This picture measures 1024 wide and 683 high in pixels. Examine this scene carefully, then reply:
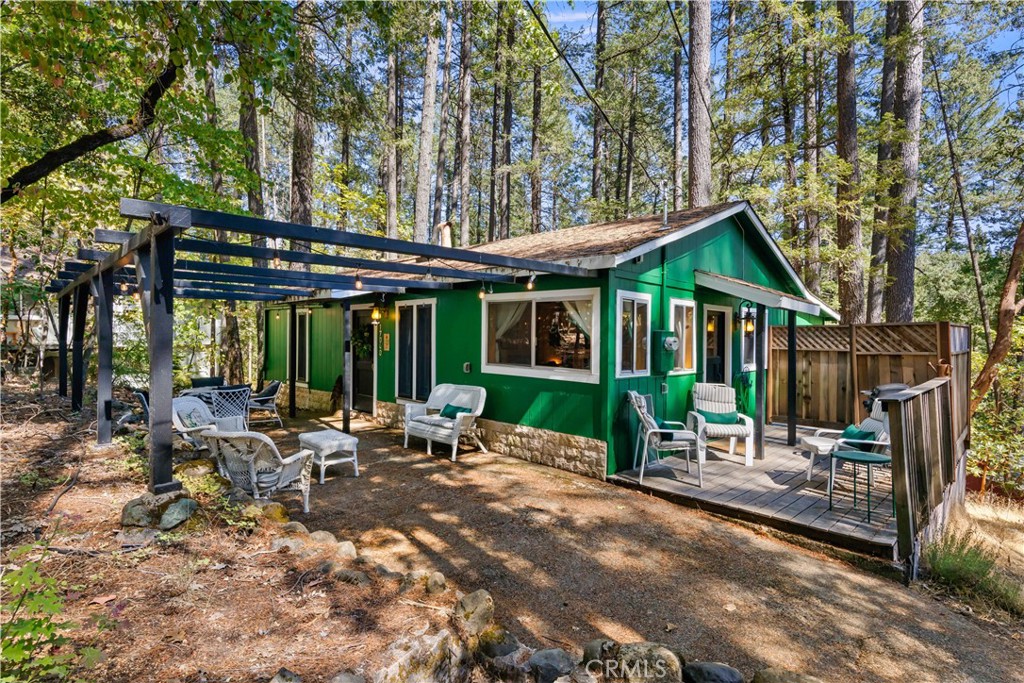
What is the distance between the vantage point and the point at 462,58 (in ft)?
44.3

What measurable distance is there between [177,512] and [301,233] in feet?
6.89

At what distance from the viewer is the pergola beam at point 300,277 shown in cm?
530

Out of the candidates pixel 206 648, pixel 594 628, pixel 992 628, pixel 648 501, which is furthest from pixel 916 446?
pixel 206 648

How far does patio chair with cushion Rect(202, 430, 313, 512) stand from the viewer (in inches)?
168

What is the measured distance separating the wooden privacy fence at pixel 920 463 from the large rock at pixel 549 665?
9.55ft

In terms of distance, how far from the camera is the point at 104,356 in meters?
5.57

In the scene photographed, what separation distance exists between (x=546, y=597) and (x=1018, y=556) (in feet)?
16.9

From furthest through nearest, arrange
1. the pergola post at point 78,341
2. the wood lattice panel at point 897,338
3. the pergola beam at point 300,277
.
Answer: the wood lattice panel at point 897,338 → the pergola post at point 78,341 → the pergola beam at point 300,277

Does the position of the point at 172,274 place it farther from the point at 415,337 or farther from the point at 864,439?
the point at 864,439

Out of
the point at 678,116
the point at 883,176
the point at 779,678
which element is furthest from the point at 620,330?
the point at 678,116

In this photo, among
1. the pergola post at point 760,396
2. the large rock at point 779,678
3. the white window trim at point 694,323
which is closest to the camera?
the large rock at point 779,678

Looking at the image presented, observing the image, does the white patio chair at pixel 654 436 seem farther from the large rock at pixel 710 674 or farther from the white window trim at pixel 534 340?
the large rock at pixel 710 674

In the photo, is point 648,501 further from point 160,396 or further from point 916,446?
point 160,396

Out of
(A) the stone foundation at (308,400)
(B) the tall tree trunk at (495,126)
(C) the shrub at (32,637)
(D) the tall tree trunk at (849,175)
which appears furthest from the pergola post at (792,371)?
(B) the tall tree trunk at (495,126)
